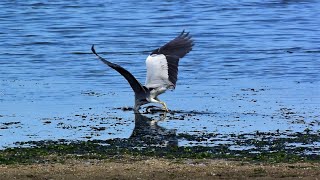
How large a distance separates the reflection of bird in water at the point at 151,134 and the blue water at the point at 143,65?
0.41 feet

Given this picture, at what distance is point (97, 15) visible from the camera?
30.5 metres

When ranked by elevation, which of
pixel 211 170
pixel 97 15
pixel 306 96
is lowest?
pixel 97 15

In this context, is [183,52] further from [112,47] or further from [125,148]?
[112,47]

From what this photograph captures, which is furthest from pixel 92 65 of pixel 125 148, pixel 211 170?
pixel 211 170

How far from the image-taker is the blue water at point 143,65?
42.7 feet

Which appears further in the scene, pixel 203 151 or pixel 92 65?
pixel 92 65

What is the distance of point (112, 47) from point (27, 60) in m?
2.81

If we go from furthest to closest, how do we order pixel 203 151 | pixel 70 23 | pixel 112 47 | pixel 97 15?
1. pixel 97 15
2. pixel 70 23
3. pixel 112 47
4. pixel 203 151

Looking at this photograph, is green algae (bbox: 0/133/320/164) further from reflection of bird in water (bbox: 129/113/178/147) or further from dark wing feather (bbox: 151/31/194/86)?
dark wing feather (bbox: 151/31/194/86)

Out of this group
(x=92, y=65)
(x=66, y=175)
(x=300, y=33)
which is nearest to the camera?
(x=66, y=175)

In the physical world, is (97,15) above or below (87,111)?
below

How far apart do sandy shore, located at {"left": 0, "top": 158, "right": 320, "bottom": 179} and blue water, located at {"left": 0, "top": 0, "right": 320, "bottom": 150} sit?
1626 millimetres

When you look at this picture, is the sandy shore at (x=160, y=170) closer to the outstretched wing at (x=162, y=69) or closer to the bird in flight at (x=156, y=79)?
the bird in flight at (x=156, y=79)

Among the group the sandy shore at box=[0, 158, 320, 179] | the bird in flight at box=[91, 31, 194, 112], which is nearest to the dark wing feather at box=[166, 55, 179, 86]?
the bird in flight at box=[91, 31, 194, 112]
